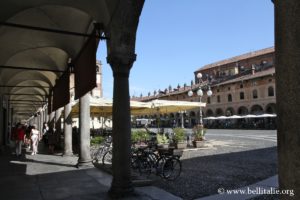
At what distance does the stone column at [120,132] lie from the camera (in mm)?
5910

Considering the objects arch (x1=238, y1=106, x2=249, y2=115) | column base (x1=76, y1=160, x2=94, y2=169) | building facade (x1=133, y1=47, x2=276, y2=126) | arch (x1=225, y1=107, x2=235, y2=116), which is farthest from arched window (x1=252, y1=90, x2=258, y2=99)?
column base (x1=76, y1=160, x2=94, y2=169)

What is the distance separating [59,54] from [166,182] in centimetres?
889

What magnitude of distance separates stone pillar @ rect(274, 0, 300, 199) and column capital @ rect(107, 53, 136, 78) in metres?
4.24

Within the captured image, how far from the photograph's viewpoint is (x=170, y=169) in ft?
27.8

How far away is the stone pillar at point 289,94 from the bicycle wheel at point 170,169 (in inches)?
256

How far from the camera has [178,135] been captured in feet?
52.4

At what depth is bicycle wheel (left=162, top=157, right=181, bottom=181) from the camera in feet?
27.2

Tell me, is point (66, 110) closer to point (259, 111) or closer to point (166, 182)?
point (166, 182)

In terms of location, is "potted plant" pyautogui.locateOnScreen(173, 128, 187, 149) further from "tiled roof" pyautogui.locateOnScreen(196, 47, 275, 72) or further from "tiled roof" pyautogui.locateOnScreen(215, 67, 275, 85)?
"tiled roof" pyautogui.locateOnScreen(196, 47, 275, 72)

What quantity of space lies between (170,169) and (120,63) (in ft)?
12.2

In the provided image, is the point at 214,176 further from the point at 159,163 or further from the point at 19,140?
the point at 19,140

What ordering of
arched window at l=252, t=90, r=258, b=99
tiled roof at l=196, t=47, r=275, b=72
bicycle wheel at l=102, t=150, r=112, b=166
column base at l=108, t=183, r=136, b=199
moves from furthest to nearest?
tiled roof at l=196, t=47, r=275, b=72
arched window at l=252, t=90, r=258, b=99
bicycle wheel at l=102, t=150, r=112, b=166
column base at l=108, t=183, r=136, b=199

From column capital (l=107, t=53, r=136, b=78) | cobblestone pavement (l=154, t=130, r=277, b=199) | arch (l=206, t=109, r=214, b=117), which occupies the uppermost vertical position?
arch (l=206, t=109, r=214, b=117)

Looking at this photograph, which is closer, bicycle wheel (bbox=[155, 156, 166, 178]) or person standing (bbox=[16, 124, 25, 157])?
bicycle wheel (bbox=[155, 156, 166, 178])
